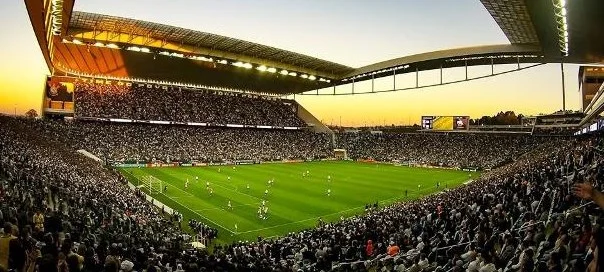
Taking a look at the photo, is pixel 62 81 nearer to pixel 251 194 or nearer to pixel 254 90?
pixel 254 90

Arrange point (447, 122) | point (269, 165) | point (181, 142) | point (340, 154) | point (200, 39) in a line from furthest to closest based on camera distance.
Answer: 1. point (340, 154)
2. point (447, 122)
3. point (181, 142)
4. point (269, 165)
5. point (200, 39)

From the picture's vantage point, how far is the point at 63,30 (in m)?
43.1

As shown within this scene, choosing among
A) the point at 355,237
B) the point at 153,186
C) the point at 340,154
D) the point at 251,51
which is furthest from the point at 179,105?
the point at 355,237

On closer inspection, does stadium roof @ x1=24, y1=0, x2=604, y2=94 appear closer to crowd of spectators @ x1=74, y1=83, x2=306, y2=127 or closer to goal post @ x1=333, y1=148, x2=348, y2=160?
crowd of spectators @ x1=74, y1=83, x2=306, y2=127

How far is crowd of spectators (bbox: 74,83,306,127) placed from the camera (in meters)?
68.6

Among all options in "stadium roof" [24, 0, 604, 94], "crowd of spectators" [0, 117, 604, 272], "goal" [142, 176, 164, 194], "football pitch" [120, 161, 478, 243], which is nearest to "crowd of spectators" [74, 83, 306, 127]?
"stadium roof" [24, 0, 604, 94]

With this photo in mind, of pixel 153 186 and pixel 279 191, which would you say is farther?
pixel 279 191

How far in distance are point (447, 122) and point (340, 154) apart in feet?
62.7

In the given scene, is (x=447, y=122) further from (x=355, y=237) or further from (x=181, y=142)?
(x=355, y=237)

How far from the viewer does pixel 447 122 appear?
76875 mm

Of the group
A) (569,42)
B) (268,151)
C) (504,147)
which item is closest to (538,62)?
(569,42)

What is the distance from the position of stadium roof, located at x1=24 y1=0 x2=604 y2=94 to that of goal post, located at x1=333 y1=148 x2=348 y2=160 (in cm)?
1210

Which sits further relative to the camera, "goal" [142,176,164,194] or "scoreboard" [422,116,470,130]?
"scoreboard" [422,116,470,130]

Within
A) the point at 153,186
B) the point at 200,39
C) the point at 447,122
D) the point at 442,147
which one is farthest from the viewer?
the point at 447,122
